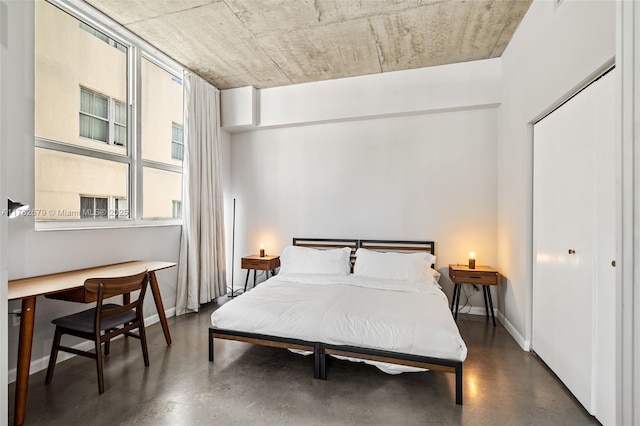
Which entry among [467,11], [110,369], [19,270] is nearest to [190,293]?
[110,369]

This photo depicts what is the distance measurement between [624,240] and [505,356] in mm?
2394

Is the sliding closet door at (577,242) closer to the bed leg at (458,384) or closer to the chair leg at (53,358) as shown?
the bed leg at (458,384)

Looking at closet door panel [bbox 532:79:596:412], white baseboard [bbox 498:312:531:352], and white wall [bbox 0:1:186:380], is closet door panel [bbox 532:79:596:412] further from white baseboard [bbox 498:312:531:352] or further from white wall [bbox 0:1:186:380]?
white wall [bbox 0:1:186:380]

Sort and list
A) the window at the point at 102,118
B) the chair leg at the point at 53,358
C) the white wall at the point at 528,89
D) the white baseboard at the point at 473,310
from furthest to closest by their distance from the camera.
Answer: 1. the white baseboard at the point at 473,310
2. the window at the point at 102,118
3. the chair leg at the point at 53,358
4. the white wall at the point at 528,89

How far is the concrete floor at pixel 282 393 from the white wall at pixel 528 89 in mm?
783

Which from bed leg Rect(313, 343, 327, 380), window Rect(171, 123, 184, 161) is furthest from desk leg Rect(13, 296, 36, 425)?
window Rect(171, 123, 184, 161)

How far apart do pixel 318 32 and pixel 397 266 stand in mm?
2764

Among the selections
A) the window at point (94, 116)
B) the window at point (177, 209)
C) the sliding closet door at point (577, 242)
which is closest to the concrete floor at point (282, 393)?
the sliding closet door at point (577, 242)

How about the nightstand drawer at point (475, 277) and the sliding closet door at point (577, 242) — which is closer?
the sliding closet door at point (577, 242)

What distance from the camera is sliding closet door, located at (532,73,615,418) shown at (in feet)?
5.82

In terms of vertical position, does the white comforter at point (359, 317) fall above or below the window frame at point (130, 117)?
below

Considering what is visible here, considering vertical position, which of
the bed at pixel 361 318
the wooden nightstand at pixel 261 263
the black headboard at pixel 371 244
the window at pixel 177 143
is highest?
the window at pixel 177 143

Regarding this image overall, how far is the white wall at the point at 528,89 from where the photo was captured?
1.88 metres

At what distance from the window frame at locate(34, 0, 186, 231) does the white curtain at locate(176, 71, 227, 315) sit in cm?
32
